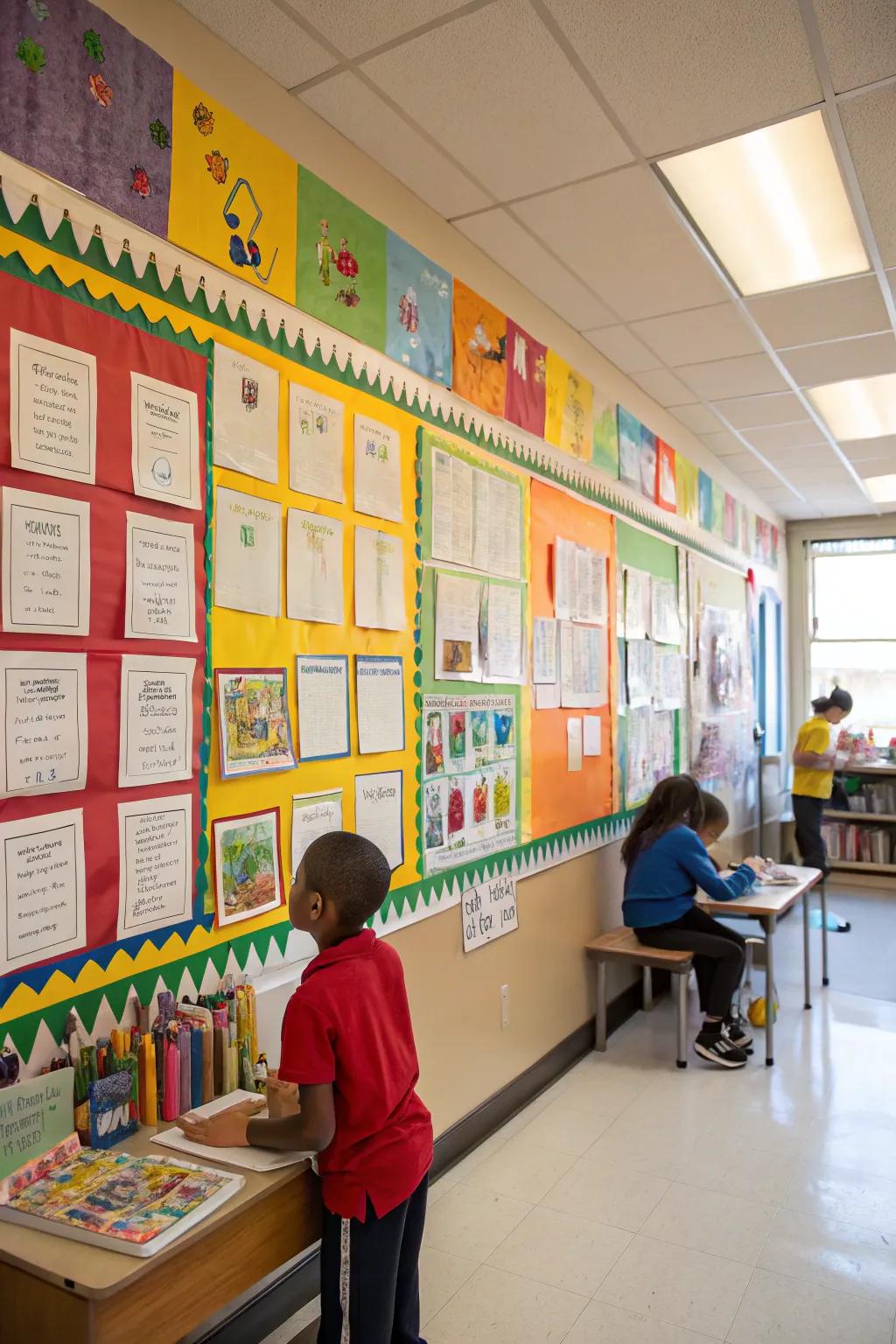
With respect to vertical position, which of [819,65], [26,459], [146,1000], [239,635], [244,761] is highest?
[819,65]

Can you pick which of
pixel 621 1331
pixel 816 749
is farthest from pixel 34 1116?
pixel 816 749

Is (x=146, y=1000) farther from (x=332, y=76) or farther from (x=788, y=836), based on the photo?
(x=788, y=836)

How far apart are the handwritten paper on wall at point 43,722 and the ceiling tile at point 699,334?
9.38ft

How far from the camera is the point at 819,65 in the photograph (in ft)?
7.09

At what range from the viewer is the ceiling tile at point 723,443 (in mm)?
5328

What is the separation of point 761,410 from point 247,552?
11.8ft

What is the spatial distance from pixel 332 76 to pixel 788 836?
634cm

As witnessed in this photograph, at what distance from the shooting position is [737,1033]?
378cm

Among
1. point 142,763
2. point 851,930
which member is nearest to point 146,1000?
point 142,763

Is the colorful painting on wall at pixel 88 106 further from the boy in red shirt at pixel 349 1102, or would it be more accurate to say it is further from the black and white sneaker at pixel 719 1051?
the black and white sneaker at pixel 719 1051

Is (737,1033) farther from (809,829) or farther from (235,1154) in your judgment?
(809,829)

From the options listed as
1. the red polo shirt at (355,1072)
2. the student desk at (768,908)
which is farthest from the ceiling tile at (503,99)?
the student desk at (768,908)

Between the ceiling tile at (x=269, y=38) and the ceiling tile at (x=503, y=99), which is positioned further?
the ceiling tile at (x=503, y=99)

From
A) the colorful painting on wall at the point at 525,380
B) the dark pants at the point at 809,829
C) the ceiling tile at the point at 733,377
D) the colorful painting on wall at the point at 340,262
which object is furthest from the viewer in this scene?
the dark pants at the point at 809,829
